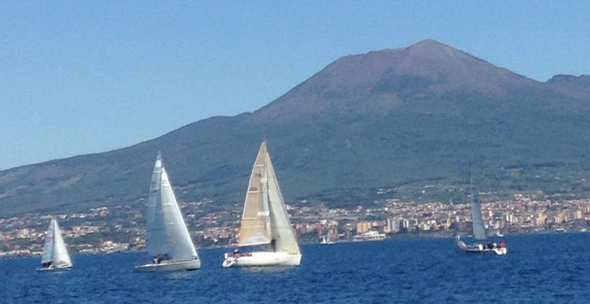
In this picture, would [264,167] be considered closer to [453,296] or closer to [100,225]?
[453,296]

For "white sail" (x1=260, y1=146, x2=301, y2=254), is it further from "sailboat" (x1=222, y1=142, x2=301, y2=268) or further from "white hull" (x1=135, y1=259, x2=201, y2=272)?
"white hull" (x1=135, y1=259, x2=201, y2=272)

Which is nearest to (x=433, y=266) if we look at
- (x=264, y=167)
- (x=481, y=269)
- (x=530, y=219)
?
(x=481, y=269)

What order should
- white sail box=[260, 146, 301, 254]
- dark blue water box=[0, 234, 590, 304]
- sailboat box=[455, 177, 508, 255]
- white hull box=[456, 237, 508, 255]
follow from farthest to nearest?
sailboat box=[455, 177, 508, 255]
white hull box=[456, 237, 508, 255]
white sail box=[260, 146, 301, 254]
dark blue water box=[0, 234, 590, 304]

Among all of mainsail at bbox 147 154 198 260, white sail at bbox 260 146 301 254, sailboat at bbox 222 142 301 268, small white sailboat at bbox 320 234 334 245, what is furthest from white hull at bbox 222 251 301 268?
small white sailboat at bbox 320 234 334 245

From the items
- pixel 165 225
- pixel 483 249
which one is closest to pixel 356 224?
pixel 483 249

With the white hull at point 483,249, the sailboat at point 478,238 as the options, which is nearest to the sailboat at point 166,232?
the white hull at point 483,249

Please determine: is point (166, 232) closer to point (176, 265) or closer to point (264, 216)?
point (176, 265)
